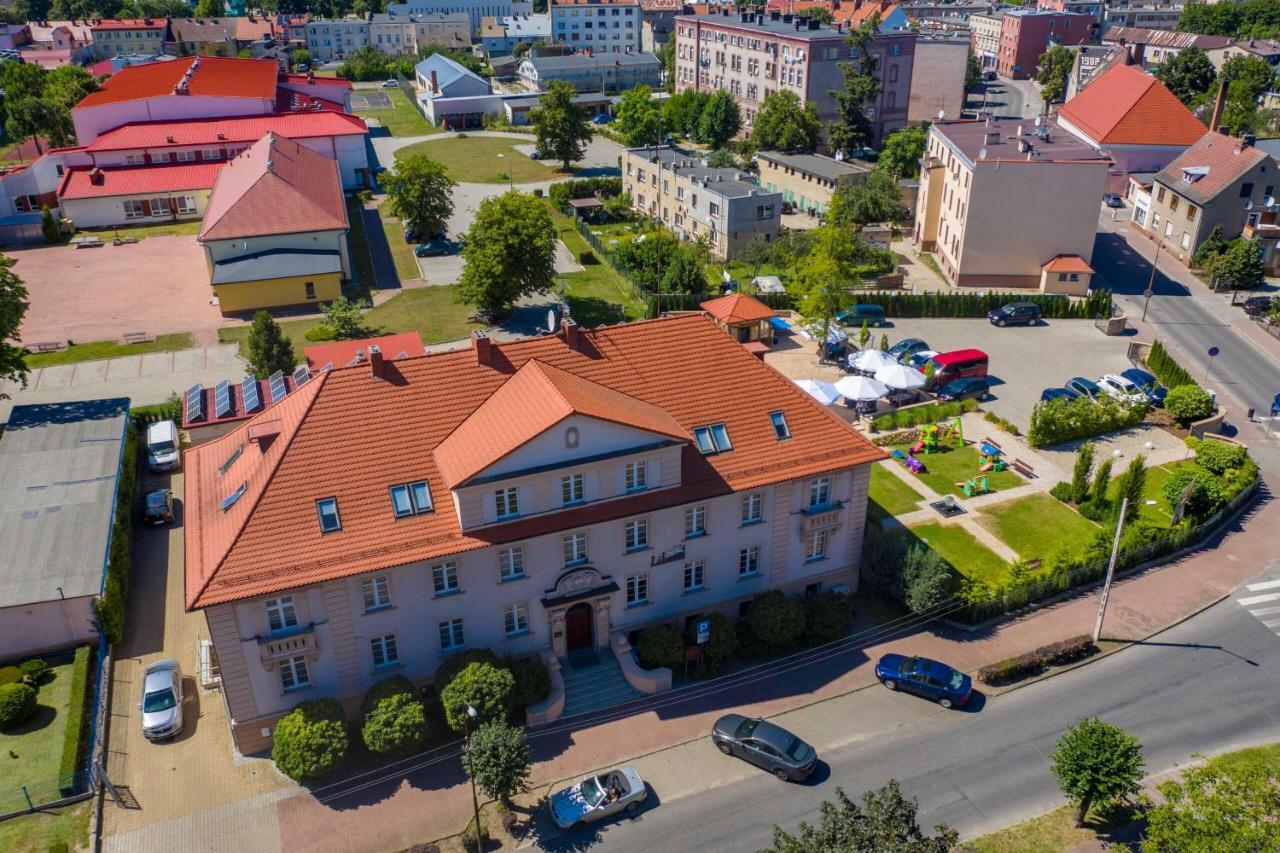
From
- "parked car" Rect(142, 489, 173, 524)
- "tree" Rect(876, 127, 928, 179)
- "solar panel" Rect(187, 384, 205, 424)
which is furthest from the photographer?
"tree" Rect(876, 127, 928, 179)

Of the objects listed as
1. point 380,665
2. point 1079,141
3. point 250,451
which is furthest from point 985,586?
point 1079,141

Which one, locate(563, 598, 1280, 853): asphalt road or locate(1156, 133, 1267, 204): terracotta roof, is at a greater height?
locate(1156, 133, 1267, 204): terracotta roof

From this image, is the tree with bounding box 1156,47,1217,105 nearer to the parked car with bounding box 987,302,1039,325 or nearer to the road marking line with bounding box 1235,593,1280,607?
the parked car with bounding box 987,302,1039,325

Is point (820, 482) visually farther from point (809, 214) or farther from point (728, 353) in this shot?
point (809, 214)

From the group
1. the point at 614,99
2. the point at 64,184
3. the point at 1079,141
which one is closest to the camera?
the point at 1079,141

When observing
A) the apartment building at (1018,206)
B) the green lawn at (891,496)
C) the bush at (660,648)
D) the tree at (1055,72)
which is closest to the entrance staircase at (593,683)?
the bush at (660,648)

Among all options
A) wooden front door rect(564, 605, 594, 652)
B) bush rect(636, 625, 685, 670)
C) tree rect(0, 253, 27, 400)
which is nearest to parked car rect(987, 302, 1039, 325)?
bush rect(636, 625, 685, 670)

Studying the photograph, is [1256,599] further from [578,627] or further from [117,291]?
[117,291]
